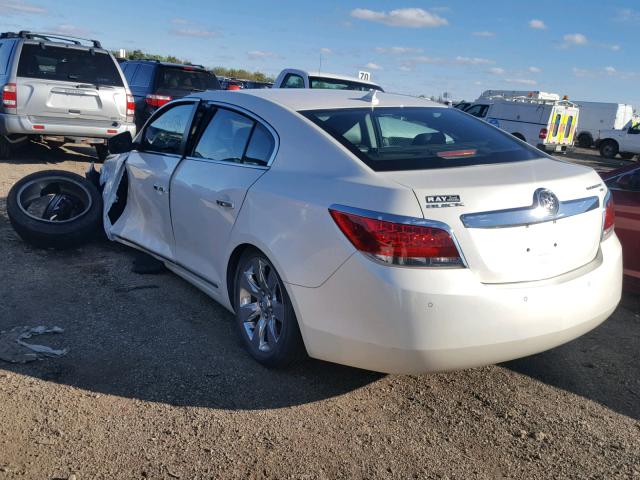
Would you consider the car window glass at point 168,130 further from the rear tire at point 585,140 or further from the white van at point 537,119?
the rear tire at point 585,140

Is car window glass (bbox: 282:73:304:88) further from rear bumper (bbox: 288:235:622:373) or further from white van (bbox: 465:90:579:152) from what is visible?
white van (bbox: 465:90:579:152)

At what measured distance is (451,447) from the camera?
2.91 metres

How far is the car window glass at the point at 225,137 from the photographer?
12.8ft

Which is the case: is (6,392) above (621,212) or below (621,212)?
below

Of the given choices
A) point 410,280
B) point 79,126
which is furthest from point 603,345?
point 79,126

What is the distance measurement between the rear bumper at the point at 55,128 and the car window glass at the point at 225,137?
18.8ft

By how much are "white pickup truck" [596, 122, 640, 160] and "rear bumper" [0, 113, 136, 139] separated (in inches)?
897

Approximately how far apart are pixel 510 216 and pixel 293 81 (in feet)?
29.1

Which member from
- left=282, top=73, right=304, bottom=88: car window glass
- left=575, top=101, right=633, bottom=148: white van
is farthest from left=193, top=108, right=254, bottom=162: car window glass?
left=575, top=101, right=633, bottom=148: white van

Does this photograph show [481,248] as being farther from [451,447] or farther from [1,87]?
[1,87]

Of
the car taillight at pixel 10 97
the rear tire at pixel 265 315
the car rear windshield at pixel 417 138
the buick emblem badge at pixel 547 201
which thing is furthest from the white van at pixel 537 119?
the buick emblem badge at pixel 547 201

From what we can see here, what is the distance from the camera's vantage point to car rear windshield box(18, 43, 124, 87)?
30.6 ft

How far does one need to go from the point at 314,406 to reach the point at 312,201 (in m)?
1.07

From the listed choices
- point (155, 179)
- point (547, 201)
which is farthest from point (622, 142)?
point (547, 201)
